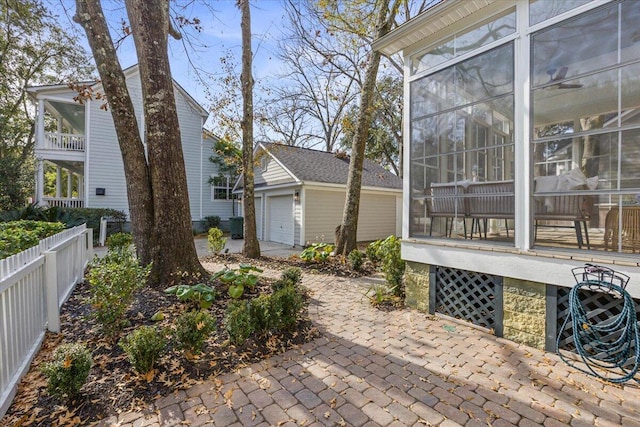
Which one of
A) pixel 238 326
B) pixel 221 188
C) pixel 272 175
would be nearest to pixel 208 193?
pixel 221 188

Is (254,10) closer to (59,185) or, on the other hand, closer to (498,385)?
(498,385)

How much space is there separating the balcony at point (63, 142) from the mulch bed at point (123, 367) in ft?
40.5

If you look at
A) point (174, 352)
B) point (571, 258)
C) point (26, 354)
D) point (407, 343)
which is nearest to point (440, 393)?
point (407, 343)

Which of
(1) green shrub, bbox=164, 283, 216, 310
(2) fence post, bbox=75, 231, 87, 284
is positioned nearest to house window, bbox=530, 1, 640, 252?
(1) green shrub, bbox=164, 283, 216, 310

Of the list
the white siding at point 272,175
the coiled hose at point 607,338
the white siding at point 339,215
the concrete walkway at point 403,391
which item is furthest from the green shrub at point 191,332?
the white siding at point 272,175

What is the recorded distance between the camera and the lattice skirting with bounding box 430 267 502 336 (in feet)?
12.3

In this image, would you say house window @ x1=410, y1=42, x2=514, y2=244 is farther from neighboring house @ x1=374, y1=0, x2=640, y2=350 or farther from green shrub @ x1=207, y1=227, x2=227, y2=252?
green shrub @ x1=207, y1=227, x2=227, y2=252

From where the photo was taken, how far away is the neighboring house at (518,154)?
330 cm

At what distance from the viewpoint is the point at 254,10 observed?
845 cm

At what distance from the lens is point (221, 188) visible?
56.3ft

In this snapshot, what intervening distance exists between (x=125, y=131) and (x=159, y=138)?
618 mm

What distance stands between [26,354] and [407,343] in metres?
3.97

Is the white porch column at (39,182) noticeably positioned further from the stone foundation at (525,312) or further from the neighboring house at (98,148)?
the stone foundation at (525,312)

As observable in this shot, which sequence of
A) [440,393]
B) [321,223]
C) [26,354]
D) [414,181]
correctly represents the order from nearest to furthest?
[440,393] < [26,354] < [414,181] < [321,223]
